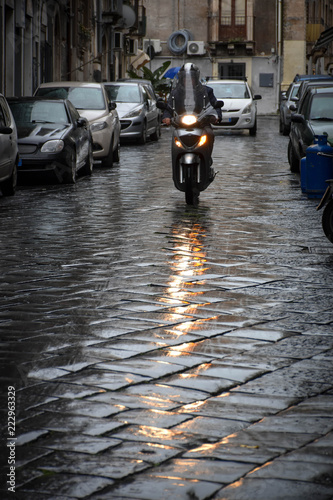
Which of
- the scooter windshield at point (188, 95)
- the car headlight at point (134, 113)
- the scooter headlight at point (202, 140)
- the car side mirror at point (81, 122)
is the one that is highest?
the scooter windshield at point (188, 95)

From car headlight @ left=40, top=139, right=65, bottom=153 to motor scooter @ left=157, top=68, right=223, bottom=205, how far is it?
370cm

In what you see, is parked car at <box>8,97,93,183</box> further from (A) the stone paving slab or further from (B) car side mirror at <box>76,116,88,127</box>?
(A) the stone paving slab

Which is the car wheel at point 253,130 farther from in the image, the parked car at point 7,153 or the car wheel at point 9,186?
the car wheel at point 9,186

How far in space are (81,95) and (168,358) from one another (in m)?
16.3

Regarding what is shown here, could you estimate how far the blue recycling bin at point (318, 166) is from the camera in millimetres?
12680

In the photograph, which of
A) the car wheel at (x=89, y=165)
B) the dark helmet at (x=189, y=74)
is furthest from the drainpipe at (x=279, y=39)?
the dark helmet at (x=189, y=74)

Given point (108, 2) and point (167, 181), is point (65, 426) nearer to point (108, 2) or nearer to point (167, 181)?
point (167, 181)

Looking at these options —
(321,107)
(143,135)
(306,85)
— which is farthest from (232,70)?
(321,107)

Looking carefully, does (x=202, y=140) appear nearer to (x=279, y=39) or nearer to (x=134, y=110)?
(x=134, y=110)

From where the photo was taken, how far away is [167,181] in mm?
16062

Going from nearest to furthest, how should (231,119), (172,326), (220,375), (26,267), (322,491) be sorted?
1. (322,491)
2. (220,375)
3. (172,326)
4. (26,267)
5. (231,119)

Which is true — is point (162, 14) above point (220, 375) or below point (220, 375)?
above

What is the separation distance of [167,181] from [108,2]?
30.7 m

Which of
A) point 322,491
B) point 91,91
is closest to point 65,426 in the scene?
point 322,491
